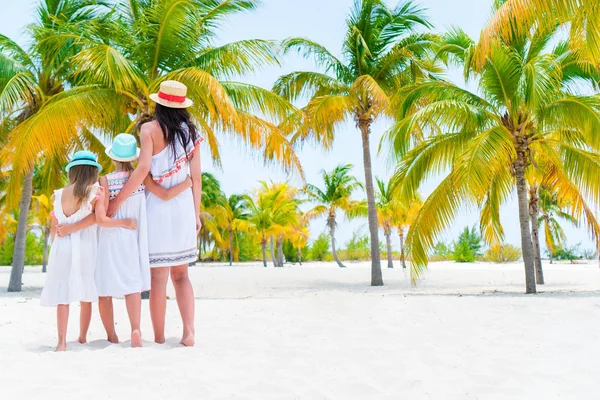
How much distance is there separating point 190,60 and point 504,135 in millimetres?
6508

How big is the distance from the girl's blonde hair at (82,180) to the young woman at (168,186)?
0.77 ft

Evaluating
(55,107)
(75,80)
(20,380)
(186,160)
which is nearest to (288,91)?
(75,80)

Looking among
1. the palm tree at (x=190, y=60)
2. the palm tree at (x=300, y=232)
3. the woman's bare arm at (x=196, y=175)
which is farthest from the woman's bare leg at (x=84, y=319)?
the palm tree at (x=300, y=232)

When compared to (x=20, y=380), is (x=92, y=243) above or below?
above

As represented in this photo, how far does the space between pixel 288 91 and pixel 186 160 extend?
11851 millimetres

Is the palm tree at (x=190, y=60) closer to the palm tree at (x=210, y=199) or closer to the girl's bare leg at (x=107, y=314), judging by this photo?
the girl's bare leg at (x=107, y=314)

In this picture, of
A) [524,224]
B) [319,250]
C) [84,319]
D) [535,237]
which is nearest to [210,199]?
[319,250]

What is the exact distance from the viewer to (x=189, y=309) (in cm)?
436

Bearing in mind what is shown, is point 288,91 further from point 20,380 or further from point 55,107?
point 20,380

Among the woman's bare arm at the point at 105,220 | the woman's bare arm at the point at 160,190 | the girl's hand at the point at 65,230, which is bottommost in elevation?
the girl's hand at the point at 65,230

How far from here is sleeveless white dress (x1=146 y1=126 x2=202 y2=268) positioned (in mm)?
4184

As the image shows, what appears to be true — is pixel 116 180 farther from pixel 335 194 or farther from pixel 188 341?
pixel 335 194

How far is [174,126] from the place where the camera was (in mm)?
4242

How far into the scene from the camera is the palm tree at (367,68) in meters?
14.8
